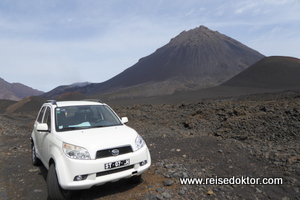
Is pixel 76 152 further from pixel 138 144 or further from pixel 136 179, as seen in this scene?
pixel 136 179

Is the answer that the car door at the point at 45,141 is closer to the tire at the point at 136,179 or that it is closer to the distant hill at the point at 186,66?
the tire at the point at 136,179

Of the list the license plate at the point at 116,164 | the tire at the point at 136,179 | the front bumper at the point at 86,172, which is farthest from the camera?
the tire at the point at 136,179

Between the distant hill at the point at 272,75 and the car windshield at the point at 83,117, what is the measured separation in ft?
191

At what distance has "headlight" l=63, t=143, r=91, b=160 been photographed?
3535 mm

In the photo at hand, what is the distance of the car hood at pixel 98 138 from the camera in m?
3.64

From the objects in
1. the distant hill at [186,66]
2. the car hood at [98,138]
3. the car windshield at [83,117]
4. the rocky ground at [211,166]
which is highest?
the distant hill at [186,66]

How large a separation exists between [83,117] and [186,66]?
108 m

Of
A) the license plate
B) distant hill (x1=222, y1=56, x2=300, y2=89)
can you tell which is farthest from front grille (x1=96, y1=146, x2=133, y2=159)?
distant hill (x1=222, y1=56, x2=300, y2=89)

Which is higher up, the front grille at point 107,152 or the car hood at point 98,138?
the car hood at point 98,138

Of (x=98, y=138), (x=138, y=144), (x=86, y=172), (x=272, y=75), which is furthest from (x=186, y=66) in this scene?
(x=86, y=172)

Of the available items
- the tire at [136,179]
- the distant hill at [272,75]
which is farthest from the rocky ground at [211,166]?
the distant hill at [272,75]

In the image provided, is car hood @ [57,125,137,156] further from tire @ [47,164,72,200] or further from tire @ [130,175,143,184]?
tire @ [130,175,143,184]

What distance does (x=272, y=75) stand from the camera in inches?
2494

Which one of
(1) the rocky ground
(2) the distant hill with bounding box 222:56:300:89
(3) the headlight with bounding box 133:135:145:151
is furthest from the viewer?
(2) the distant hill with bounding box 222:56:300:89
